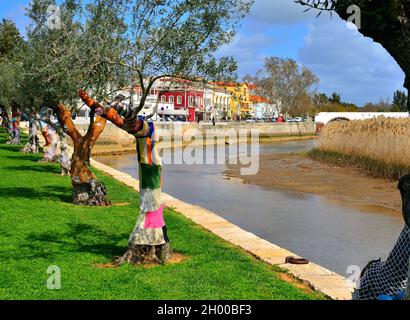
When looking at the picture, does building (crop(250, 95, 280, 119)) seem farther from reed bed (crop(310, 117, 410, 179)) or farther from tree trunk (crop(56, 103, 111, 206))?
tree trunk (crop(56, 103, 111, 206))

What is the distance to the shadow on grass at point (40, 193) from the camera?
14671 mm

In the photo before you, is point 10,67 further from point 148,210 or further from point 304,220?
point 148,210

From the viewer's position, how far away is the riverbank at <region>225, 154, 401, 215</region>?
64.1 feet

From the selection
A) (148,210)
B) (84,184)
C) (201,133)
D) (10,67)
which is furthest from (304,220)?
(201,133)

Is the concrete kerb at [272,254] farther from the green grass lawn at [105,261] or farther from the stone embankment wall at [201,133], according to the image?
the stone embankment wall at [201,133]

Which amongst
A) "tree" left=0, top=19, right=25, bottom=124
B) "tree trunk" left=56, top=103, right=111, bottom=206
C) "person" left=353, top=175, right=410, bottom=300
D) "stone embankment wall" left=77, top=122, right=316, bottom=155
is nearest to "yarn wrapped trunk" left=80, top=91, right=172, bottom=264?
"person" left=353, top=175, right=410, bottom=300

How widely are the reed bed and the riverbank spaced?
2.04ft

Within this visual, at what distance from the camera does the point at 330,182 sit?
81.4ft

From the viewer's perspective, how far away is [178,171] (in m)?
31.0

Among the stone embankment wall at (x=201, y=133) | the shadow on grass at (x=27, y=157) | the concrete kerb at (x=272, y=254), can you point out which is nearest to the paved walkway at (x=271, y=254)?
the concrete kerb at (x=272, y=254)

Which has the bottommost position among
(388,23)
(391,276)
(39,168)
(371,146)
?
(39,168)

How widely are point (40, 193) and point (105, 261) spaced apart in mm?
7920
